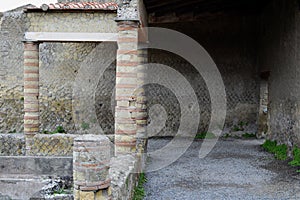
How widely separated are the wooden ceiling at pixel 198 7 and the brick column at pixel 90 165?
17.3 ft

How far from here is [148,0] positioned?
7.70 meters

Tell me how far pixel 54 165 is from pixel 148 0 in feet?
13.5

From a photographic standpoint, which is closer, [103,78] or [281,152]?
[281,152]

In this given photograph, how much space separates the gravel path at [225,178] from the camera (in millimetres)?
5270

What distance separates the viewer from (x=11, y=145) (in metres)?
10.2

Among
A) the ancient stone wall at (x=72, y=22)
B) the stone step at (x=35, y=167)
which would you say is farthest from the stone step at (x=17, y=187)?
the ancient stone wall at (x=72, y=22)

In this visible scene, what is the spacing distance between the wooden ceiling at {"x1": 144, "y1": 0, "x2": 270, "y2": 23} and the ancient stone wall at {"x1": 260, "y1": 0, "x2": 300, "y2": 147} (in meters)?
0.59

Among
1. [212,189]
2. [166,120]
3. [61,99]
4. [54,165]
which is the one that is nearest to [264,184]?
[212,189]

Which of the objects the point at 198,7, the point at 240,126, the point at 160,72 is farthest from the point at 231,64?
the point at 198,7

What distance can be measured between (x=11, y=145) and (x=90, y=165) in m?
7.86

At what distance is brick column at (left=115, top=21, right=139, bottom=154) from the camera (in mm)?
6078

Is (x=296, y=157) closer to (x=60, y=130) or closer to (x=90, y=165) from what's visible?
(x=90, y=165)

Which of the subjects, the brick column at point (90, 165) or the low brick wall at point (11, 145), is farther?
the low brick wall at point (11, 145)

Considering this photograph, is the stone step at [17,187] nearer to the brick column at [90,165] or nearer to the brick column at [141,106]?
the brick column at [90,165]
